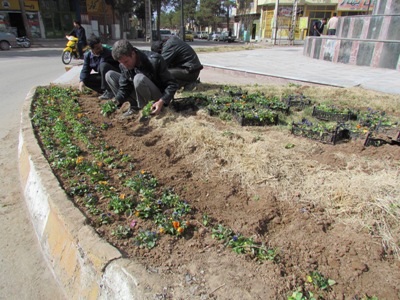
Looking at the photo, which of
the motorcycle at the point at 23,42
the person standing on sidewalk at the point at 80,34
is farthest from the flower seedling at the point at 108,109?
the motorcycle at the point at 23,42

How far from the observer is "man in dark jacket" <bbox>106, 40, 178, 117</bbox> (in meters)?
4.05

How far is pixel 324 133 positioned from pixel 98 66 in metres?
4.20

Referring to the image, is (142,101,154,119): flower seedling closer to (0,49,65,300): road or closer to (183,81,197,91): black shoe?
(0,49,65,300): road

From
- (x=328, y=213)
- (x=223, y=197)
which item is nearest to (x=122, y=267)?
(x=223, y=197)

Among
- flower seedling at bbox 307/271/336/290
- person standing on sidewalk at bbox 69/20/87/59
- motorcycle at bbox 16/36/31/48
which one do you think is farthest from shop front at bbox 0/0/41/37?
flower seedling at bbox 307/271/336/290

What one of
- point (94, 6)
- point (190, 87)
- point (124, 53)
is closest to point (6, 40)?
point (190, 87)

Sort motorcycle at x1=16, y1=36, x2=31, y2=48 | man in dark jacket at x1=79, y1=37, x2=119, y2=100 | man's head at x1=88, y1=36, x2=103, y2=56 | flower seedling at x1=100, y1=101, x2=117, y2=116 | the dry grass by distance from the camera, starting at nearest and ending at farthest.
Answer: the dry grass
flower seedling at x1=100, y1=101, x2=117, y2=116
man's head at x1=88, y1=36, x2=103, y2=56
man in dark jacket at x1=79, y1=37, x2=119, y2=100
motorcycle at x1=16, y1=36, x2=31, y2=48

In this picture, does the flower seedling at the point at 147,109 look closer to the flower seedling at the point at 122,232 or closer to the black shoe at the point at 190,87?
the flower seedling at the point at 122,232

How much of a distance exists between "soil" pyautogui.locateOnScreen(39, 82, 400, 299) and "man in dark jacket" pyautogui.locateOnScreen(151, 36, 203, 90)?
7.04ft

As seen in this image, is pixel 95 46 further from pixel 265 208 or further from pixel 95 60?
pixel 265 208

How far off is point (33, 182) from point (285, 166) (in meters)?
2.47

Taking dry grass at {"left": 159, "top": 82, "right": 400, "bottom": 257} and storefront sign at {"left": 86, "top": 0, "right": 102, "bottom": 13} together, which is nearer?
dry grass at {"left": 159, "top": 82, "right": 400, "bottom": 257}

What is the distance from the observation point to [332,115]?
4.84m

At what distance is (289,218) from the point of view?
8.17 ft
